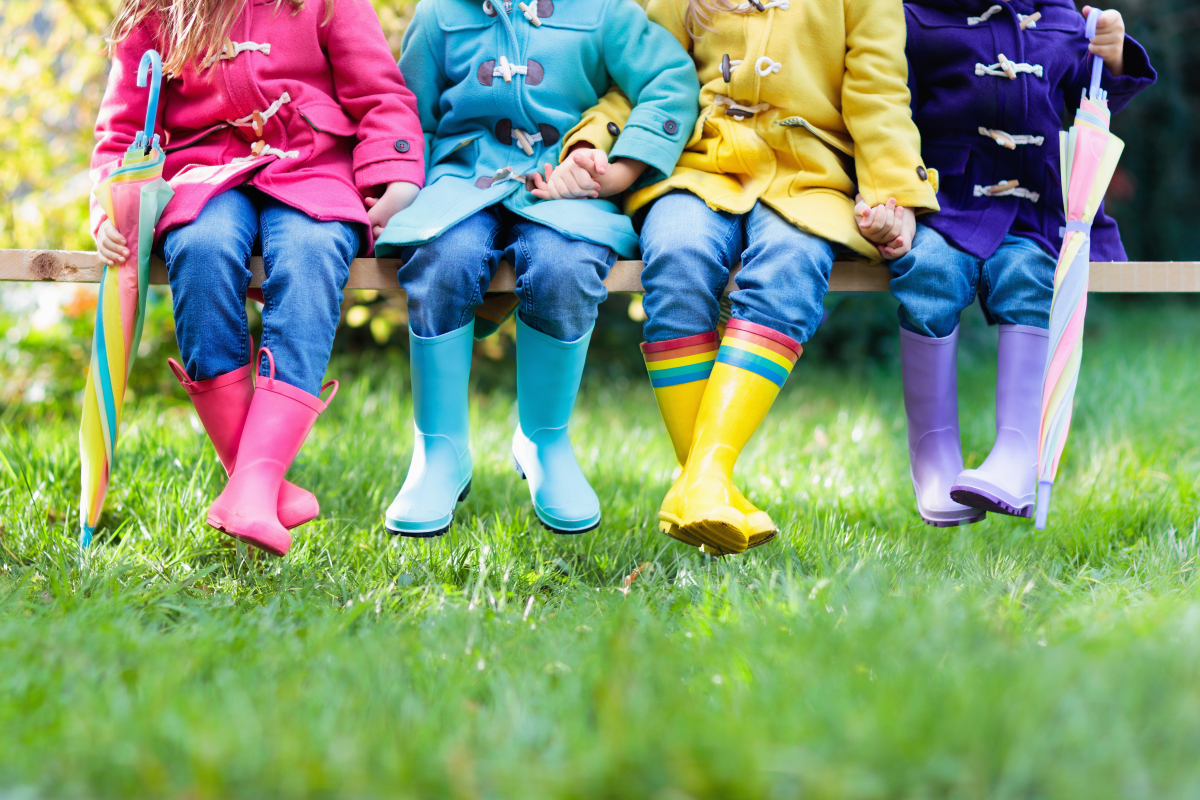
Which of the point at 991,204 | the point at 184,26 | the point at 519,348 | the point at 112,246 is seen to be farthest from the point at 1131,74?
the point at 112,246

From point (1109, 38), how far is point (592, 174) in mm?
1182

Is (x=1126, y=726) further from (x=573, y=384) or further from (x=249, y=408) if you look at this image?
(x=249, y=408)

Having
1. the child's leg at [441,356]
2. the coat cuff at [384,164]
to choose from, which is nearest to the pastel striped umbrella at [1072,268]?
the child's leg at [441,356]

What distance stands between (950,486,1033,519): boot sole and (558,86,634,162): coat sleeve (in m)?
1.07

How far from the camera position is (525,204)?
2.07 m

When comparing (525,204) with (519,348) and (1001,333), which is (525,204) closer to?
(519,348)

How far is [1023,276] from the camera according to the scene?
6.68 feet

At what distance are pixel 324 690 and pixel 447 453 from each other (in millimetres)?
791

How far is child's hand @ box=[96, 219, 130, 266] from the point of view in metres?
1.90

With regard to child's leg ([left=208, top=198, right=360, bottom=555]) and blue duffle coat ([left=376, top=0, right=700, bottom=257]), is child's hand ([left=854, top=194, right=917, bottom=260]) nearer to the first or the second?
blue duffle coat ([left=376, top=0, right=700, bottom=257])

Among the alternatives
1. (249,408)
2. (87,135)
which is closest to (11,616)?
(249,408)

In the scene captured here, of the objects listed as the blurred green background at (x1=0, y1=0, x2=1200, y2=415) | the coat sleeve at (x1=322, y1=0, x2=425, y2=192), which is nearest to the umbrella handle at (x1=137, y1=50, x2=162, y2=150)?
the coat sleeve at (x1=322, y1=0, x2=425, y2=192)

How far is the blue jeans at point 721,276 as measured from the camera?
6.31 feet

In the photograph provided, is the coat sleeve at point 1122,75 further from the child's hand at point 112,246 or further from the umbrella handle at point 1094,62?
the child's hand at point 112,246
